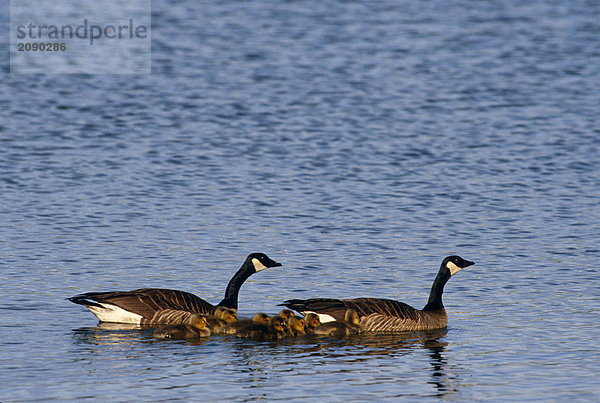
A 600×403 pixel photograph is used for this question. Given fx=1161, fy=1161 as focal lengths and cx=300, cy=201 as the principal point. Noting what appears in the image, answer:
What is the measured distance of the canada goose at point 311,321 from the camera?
17.0m

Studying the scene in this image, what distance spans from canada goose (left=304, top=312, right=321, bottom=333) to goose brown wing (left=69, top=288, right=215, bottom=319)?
1.54 meters

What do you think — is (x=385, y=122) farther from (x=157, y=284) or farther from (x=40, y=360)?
(x=40, y=360)

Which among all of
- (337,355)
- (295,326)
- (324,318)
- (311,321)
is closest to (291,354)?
(337,355)

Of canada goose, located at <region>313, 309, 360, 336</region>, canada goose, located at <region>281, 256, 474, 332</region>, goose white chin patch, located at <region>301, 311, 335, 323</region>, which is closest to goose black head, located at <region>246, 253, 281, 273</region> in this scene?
canada goose, located at <region>281, 256, 474, 332</region>

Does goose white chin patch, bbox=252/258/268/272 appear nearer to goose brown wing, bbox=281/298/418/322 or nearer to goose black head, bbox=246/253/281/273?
goose black head, bbox=246/253/281/273

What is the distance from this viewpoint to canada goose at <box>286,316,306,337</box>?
55.1ft

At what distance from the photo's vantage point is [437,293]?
18.2m

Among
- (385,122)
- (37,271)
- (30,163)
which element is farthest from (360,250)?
(385,122)

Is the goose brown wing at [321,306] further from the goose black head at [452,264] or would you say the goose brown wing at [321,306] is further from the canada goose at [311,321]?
the goose black head at [452,264]

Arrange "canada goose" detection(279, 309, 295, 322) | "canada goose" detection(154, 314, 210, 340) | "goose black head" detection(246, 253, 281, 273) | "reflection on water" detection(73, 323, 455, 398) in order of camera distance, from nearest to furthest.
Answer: "reflection on water" detection(73, 323, 455, 398)
"canada goose" detection(154, 314, 210, 340)
"canada goose" detection(279, 309, 295, 322)
"goose black head" detection(246, 253, 281, 273)

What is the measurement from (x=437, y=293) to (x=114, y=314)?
500 centimetres

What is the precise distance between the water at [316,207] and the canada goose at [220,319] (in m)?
0.31

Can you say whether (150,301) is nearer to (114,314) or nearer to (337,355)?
(114,314)

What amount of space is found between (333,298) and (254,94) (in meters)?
22.7
